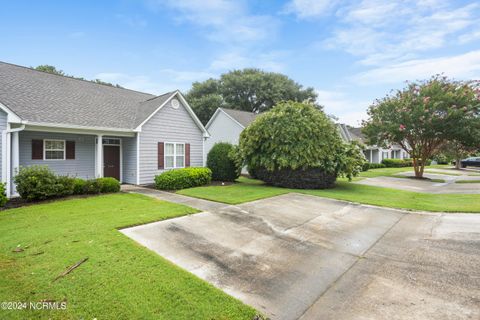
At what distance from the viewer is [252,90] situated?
35.1m

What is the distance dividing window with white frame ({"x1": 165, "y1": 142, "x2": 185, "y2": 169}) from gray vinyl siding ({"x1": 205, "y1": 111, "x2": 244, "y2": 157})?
7.02 m

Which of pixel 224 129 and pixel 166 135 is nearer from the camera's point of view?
pixel 166 135

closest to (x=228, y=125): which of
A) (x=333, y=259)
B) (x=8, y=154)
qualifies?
(x=8, y=154)

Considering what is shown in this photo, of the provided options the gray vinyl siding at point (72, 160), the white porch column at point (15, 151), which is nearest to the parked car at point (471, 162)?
the gray vinyl siding at point (72, 160)

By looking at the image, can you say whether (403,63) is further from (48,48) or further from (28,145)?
(48,48)

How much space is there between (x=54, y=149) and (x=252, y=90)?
92.7ft

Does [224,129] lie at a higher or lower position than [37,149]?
higher

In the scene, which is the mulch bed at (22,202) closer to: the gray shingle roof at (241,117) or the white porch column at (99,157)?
the white porch column at (99,157)

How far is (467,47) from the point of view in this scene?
36.6 feet

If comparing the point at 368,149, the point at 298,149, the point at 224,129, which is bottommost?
the point at 298,149

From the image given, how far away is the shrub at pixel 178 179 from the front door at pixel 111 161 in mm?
2933

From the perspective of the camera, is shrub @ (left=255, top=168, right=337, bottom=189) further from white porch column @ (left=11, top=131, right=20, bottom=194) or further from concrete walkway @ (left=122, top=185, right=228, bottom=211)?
white porch column @ (left=11, top=131, right=20, bottom=194)

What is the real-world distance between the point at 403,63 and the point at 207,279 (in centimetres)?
1458

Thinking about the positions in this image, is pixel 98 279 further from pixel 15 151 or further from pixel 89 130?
pixel 89 130
